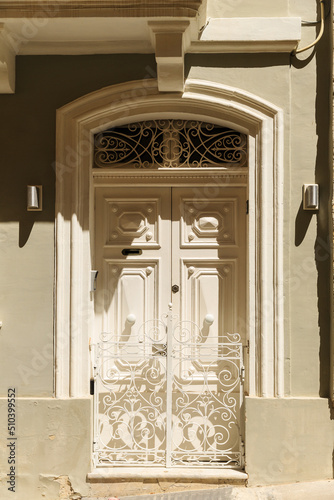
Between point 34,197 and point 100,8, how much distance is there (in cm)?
166

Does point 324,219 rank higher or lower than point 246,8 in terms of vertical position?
lower

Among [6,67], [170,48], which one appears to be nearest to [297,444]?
[170,48]

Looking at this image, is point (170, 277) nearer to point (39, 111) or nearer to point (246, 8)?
point (39, 111)

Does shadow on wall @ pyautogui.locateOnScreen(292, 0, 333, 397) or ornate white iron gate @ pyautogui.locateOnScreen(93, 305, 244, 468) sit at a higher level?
shadow on wall @ pyautogui.locateOnScreen(292, 0, 333, 397)

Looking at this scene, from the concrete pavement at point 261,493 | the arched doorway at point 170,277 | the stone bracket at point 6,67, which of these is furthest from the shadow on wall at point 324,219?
the stone bracket at point 6,67

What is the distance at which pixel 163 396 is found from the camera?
5406mm

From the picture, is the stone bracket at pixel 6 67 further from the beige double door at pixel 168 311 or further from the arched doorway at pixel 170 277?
the beige double door at pixel 168 311

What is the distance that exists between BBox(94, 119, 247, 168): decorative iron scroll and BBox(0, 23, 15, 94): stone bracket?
893mm

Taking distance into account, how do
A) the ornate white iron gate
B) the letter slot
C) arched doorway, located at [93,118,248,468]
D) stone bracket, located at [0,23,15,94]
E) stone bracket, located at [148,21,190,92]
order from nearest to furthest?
stone bracket, located at [148,21,190,92]
stone bracket, located at [0,23,15,94]
the ornate white iron gate
arched doorway, located at [93,118,248,468]
the letter slot

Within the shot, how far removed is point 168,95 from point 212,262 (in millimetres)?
1563

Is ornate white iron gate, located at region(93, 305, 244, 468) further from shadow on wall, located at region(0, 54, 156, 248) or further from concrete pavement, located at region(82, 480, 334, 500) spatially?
shadow on wall, located at region(0, 54, 156, 248)

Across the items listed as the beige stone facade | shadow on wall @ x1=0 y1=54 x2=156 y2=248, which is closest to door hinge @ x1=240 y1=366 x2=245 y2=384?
the beige stone facade

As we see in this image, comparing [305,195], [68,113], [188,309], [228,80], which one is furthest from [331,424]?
[68,113]

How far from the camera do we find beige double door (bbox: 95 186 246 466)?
537 centimetres
